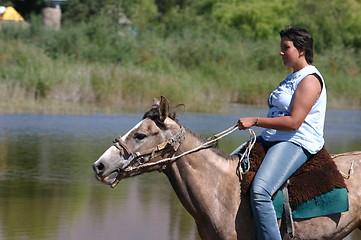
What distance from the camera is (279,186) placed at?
5.76 meters

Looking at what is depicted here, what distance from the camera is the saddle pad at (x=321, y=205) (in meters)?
5.84

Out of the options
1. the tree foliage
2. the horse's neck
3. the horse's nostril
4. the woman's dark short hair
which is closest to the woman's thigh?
the horse's neck

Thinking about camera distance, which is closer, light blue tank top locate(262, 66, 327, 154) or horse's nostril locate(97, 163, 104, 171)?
horse's nostril locate(97, 163, 104, 171)

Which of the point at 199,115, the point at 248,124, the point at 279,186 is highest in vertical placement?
the point at 248,124

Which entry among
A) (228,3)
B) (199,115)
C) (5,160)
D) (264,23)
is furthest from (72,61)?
(228,3)

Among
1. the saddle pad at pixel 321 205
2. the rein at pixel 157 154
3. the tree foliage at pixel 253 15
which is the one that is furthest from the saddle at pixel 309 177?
the tree foliage at pixel 253 15

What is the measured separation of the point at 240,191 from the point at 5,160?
10380mm

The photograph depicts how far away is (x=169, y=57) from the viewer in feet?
122

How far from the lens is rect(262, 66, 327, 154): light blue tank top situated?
5773 mm

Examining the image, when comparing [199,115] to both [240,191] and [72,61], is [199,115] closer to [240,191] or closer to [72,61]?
[72,61]

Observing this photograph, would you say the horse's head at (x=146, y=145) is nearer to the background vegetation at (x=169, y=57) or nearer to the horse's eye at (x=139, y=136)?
the horse's eye at (x=139, y=136)

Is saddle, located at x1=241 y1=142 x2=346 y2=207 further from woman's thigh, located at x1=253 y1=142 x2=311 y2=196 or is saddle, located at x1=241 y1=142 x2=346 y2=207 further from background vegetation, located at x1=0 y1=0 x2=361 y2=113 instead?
background vegetation, located at x1=0 y1=0 x2=361 y2=113

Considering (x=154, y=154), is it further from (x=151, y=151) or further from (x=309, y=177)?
(x=309, y=177)

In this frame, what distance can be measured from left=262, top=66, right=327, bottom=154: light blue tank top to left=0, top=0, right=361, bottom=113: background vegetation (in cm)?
1967
